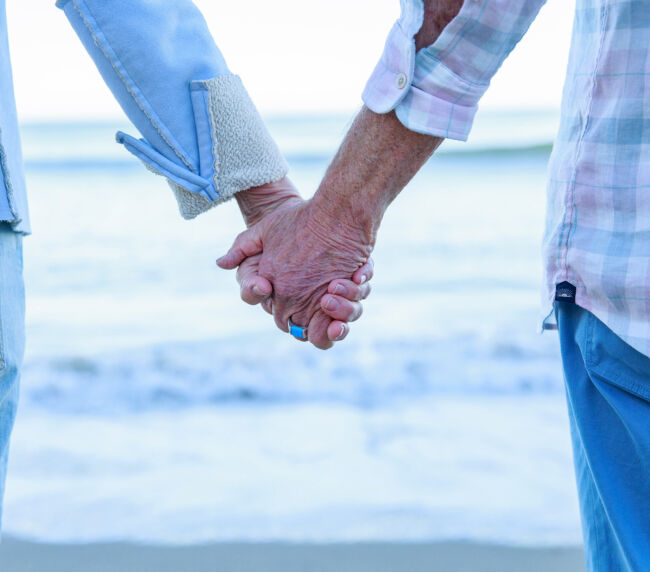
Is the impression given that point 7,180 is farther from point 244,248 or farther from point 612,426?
point 612,426

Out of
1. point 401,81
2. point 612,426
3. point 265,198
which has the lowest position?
point 612,426

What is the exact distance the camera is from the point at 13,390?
132 cm

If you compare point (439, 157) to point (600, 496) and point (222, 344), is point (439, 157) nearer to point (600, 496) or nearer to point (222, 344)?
point (222, 344)

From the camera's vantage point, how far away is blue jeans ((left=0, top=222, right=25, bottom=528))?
1.27m

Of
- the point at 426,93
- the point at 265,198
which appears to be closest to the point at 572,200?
the point at 426,93

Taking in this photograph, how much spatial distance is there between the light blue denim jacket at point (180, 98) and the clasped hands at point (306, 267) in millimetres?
138

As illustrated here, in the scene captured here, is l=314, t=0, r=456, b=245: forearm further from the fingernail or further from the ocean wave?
the ocean wave

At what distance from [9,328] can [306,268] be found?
1.97 ft

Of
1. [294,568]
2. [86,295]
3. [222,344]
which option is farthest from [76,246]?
[294,568]

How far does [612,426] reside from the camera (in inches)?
44.9

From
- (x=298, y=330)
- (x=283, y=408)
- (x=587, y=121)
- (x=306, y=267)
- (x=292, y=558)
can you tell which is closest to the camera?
(x=587, y=121)

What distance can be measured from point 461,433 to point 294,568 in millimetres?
1103

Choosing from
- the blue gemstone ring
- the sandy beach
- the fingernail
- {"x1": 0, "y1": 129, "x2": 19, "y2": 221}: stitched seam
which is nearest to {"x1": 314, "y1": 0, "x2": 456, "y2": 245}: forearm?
the fingernail

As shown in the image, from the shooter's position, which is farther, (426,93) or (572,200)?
(426,93)
